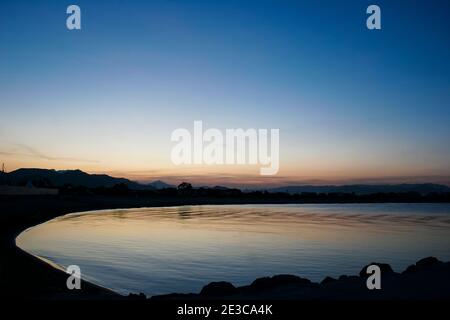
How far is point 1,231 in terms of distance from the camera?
1201 inches

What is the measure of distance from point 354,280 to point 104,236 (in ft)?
83.1

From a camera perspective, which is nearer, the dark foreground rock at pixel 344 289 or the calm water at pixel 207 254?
the dark foreground rock at pixel 344 289

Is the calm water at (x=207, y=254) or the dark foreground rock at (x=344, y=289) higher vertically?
the dark foreground rock at (x=344, y=289)

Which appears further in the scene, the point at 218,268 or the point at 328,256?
the point at 328,256

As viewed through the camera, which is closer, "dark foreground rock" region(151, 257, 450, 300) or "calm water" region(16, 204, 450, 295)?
"dark foreground rock" region(151, 257, 450, 300)

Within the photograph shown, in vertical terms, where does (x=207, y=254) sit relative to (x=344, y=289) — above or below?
below

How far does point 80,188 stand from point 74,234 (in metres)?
151

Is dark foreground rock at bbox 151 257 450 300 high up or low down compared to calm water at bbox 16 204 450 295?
up

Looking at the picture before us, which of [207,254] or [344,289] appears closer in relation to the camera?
[344,289]

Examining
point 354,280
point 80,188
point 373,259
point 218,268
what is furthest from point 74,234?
point 80,188
